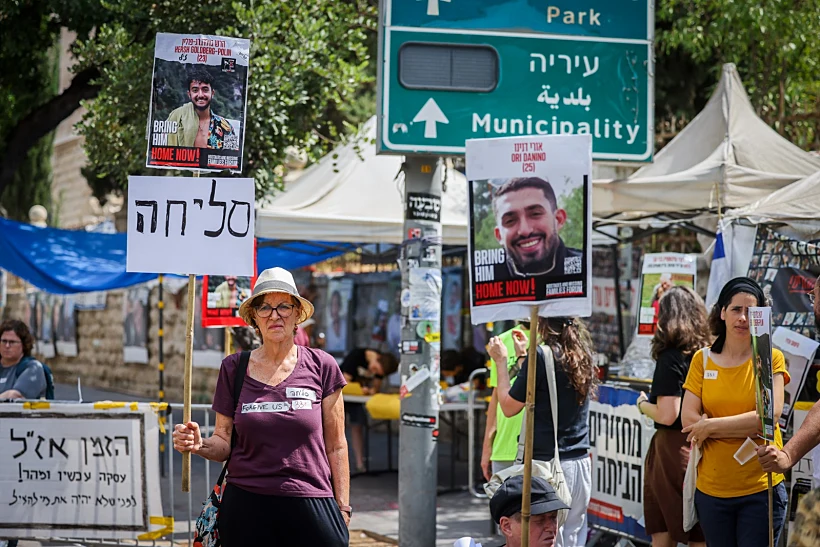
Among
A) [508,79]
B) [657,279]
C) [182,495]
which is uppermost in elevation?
[508,79]

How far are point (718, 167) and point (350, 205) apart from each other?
4.19m

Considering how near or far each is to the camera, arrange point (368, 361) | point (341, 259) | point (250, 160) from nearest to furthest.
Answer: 1. point (250, 160)
2. point (368, 361)
3. point (341, 259)

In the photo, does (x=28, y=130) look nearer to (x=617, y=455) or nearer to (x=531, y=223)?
(x=617, y=455)

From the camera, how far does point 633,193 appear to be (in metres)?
8.70

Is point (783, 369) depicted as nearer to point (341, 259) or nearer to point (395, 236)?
point (395, 236)

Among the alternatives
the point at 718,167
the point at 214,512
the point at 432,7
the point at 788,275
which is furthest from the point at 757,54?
the point at 214,512

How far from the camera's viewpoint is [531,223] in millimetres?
4426

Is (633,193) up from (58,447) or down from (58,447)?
up

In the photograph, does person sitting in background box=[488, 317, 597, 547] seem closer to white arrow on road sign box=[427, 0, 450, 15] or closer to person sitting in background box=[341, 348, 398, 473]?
white arrow on road sign box=[427, 0, 450, 15]

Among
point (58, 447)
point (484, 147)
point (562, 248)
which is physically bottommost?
point (58, 447)

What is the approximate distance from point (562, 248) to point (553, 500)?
978 millimetres

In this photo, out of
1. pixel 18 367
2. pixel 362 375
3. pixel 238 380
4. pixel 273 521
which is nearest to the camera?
pixel 273 521

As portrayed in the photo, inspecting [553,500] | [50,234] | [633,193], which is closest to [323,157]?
[50,234]

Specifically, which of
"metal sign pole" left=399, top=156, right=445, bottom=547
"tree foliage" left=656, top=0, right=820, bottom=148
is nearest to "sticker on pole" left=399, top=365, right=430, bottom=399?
"metal sign pole" left=399, top=156, right=445, bottom=547
